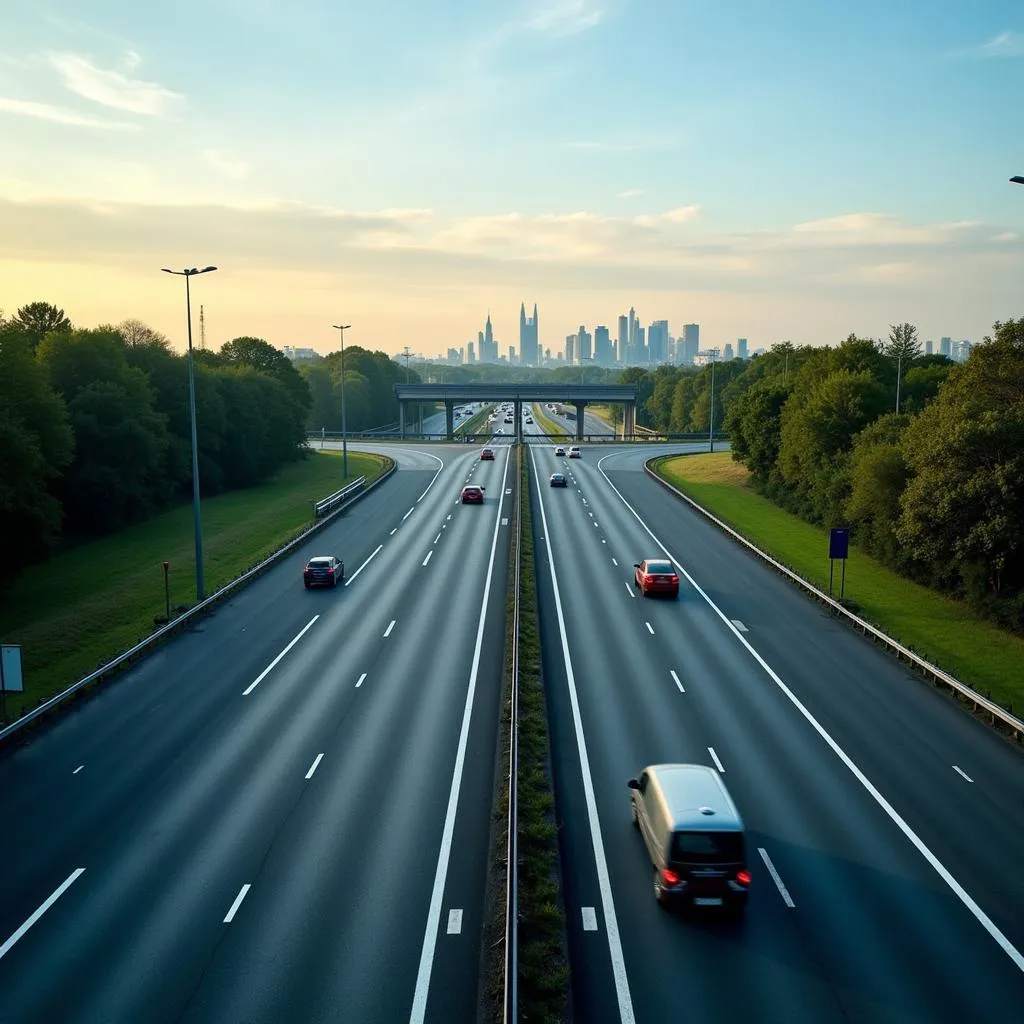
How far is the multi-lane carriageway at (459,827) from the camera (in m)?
14.3

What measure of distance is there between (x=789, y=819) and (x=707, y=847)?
477 cm

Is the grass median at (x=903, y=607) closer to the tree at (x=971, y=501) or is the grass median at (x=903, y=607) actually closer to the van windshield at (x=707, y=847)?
the tree at (x=971, y=501)

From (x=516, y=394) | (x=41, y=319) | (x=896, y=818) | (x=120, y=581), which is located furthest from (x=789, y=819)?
(x=516, y=394)

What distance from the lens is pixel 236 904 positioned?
1648cm

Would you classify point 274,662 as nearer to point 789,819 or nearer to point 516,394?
point 789,819

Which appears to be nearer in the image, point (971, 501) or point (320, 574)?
point (971, 501)

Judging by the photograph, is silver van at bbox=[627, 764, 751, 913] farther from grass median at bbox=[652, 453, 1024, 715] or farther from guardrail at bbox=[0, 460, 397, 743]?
guardrail at bbox=[0, 460, 397, 743]

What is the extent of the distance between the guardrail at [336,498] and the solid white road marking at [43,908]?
43.8m

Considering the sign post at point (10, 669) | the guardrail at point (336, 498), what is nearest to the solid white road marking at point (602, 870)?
the sign post at point (10, 669)

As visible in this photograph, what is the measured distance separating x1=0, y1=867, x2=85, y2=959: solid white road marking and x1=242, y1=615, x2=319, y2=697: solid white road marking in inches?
409

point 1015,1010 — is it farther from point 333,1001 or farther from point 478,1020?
point 333,1001

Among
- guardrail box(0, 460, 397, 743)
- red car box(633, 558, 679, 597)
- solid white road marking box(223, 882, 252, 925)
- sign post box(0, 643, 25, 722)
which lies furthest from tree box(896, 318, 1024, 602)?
sign post box(0, 643, 25, 722)

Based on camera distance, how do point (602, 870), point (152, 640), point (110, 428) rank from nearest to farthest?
point (602, 870), point (152, 640), point (110, 428)

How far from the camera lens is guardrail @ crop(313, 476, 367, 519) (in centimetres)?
6144
